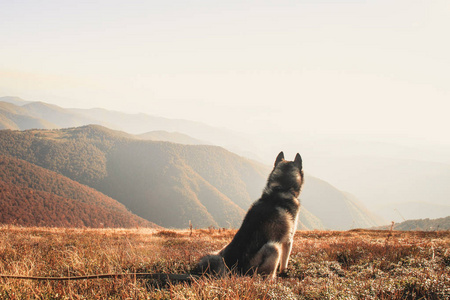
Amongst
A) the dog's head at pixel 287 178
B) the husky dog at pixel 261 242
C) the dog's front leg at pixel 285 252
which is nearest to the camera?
the husky dog at pixel 261 242

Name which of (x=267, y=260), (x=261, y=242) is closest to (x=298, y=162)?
(x=261, y=242)

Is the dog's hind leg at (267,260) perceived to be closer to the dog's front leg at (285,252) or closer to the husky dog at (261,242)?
the husky dog at (261,242)

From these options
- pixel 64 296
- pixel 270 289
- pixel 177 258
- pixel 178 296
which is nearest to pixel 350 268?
pixel 270 289

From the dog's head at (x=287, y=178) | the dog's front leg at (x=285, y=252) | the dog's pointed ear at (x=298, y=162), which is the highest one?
the dog's pointed ear at (x=298, y=162)

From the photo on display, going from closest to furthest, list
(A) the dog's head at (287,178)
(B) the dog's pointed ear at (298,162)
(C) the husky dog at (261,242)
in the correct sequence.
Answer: (C) the husky dog at (261,242) → (A) the dog's head at (287,178) → (B) the dog's pointed ear at (298,162)

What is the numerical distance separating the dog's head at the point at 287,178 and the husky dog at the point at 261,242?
372mm

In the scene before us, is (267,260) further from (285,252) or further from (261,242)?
(285,252)

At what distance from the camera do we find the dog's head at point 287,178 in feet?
22.0

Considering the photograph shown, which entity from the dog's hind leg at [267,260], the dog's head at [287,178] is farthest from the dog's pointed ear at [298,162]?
the dog's hind leg at [267,260]

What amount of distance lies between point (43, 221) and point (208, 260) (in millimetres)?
188497

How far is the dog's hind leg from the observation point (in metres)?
5.12

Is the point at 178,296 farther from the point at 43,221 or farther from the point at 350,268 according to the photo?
the point at 43,221

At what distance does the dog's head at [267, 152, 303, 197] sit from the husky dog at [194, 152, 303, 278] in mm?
372

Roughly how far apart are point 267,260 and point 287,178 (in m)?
2.30
